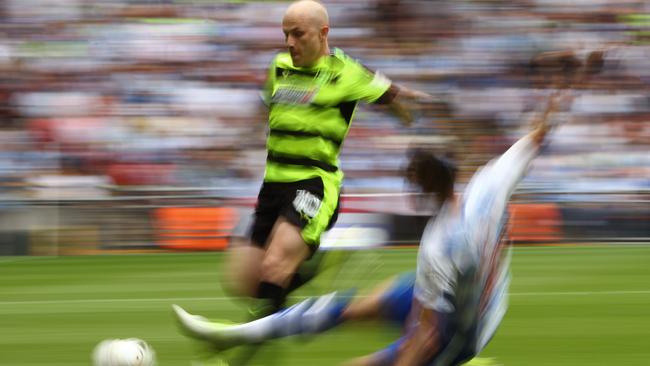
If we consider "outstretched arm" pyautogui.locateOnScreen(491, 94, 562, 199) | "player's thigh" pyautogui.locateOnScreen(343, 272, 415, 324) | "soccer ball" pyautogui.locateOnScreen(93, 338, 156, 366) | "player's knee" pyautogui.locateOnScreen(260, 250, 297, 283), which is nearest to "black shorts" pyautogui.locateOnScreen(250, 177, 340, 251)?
"player's knee" pyautogui.locateOnScreen(260, 250, 297, 283)

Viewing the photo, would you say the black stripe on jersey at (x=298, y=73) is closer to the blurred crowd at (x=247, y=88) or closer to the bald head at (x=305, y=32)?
the bald head at (x=305, y=32)

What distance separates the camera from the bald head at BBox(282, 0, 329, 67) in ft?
19.4

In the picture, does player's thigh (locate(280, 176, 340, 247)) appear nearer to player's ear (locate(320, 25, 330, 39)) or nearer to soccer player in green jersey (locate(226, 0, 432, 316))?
soccer player in green jersey (locate(226, 0, 432, 316))

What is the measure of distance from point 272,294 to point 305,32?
130cm

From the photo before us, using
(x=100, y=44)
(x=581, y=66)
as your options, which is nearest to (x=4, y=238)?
(x=100, y=44)

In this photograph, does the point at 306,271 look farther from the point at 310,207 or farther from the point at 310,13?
the point at 310,13

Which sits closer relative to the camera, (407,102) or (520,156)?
(520,156)

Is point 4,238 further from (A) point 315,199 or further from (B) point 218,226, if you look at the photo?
(A) point 315,199

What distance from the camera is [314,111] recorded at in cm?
589

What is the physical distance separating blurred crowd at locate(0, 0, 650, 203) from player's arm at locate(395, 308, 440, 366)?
9.65 meters

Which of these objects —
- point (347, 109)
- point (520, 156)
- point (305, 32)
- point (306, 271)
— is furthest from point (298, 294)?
point (520, 156)

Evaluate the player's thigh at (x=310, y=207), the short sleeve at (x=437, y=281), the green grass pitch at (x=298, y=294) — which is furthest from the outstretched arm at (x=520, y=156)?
the player's thigh at (x=310, y=207)

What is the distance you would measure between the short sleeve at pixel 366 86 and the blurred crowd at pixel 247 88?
323 inches

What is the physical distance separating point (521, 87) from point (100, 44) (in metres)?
5.52
